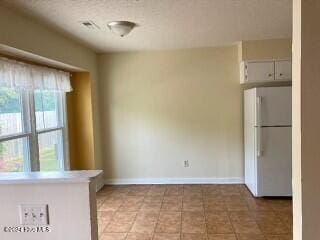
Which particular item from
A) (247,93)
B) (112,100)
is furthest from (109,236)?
(247,93)

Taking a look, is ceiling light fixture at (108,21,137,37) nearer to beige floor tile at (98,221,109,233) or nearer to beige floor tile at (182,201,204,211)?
beige floor tile at (98,221,109,233)

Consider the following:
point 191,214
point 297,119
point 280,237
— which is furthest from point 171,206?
point 297,119

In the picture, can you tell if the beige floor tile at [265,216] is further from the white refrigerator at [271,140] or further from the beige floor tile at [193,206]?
the beige floor tile at [193,206]

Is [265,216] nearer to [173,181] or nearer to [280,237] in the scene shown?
[280,237]

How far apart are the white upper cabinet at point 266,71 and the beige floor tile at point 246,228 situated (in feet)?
7.22

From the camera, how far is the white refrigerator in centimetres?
405

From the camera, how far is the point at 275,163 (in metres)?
4.14

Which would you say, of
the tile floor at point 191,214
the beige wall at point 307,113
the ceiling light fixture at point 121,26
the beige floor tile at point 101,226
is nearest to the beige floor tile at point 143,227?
the tile floor at point 191,214

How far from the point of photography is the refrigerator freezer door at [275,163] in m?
4.11

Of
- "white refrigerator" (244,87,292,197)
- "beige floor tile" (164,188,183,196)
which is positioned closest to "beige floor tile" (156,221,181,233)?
"beige floor tile" (164,188,183,196)

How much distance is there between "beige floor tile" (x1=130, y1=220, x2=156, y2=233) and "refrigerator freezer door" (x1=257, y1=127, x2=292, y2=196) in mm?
1744

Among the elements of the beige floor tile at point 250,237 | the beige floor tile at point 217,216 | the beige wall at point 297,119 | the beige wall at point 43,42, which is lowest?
the beige floor tile at point 250,237

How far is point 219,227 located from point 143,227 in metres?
0.88

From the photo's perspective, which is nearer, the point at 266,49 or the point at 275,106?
the point at 275,106
